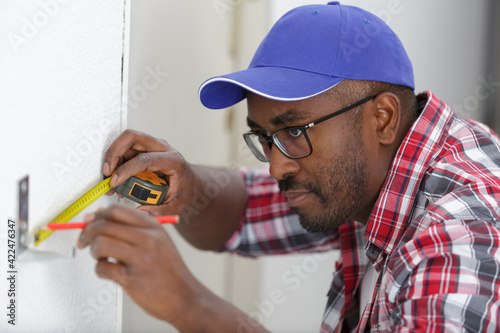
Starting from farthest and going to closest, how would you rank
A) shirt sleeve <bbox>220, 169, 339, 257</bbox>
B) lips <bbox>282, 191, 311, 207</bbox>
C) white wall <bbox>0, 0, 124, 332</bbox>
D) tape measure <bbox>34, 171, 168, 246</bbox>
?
shirt sleeve <bbox>220, 169, 339, 257</bbox>
lips <bbox>282, 191, 311, 207</bbox>
tape measure <bbox>34, 171, 168, 246</bbox>
white wall <bbox>0, 0, 124, 332</bbox>

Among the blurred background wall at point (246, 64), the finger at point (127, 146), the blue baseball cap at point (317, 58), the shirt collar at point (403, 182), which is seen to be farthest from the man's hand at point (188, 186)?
the shirt collar at point (403, 182)

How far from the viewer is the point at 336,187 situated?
1.20m

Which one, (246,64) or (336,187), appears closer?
(336,187)

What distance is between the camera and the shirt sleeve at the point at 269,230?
1.54 m

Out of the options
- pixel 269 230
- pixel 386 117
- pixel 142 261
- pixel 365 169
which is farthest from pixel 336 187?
pixel 142 261

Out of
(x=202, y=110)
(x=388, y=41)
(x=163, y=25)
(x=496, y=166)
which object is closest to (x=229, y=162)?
(x=202, y=110)

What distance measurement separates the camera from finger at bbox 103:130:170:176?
3.26ft

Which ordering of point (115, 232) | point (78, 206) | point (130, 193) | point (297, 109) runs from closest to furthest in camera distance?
1. point (115, 232)
2. point (78, 206)
3. point (130, 193)
4. point (297, 109)

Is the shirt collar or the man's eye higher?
the man's eye

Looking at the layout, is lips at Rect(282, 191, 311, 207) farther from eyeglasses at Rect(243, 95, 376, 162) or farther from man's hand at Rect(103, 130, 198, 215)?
man's hand at Rect(103, 130, 198, 215)

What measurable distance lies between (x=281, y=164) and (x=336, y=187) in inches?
5.8

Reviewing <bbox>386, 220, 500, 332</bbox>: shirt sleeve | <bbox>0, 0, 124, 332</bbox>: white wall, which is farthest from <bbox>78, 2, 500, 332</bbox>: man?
<bbox>0, 0, 124, 332</bbox>: white wall

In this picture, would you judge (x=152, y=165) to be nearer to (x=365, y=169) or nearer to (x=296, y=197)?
(x=296, y=197)

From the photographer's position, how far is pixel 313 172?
118cm
